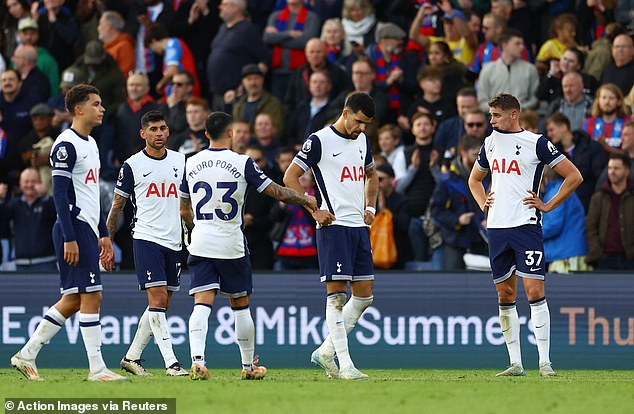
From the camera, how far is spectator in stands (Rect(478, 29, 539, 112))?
63.1 feet

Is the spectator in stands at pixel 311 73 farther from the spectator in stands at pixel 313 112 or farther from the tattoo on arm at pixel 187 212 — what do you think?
the tattoo on arm at pixel 187 212

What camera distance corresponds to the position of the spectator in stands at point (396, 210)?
17547 millimetres

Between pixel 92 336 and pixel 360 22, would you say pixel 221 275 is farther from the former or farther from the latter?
pixel 360 22

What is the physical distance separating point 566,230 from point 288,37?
20.9ft

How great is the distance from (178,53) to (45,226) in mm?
4340

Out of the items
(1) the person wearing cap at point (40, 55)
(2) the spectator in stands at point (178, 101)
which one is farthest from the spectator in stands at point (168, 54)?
(1) the person wearing cap at point (40, 55)

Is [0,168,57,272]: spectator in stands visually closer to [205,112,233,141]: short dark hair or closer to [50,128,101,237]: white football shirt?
[50,128,101,237]: white football shirt

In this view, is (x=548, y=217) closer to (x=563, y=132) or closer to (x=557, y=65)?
(x=563, y=132)

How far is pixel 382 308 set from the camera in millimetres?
16219

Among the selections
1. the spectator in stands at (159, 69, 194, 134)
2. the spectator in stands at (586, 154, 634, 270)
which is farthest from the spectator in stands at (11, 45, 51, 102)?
the spectator in stands at (586, 154, 634, 270)

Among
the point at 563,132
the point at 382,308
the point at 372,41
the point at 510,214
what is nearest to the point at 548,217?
the point at 563,132

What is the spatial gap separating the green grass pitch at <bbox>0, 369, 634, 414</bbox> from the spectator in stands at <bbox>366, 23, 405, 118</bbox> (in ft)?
25.0

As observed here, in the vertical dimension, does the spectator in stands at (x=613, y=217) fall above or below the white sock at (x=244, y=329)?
above

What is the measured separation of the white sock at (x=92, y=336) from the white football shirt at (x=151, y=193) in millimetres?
1454
